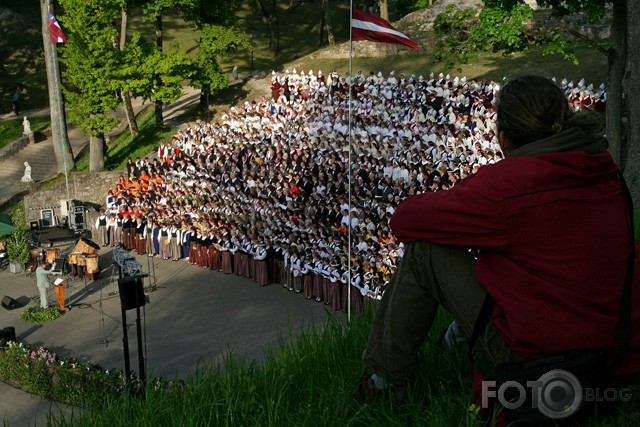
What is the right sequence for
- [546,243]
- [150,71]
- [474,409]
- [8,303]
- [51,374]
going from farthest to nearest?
[150,71] < [8,303] < [51,374] < [474,409] < [546,243]

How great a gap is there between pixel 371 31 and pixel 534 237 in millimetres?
9423

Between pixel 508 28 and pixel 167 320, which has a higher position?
pixel 508 28

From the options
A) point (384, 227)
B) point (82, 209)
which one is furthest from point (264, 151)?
point (384, 227)

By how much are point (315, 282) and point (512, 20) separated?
8.10 meters

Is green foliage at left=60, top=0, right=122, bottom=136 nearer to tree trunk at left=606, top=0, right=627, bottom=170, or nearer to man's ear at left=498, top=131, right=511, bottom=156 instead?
tree trunk at left=606, top=0, right=627, bottom=170

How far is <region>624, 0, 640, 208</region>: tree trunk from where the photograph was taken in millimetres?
14883

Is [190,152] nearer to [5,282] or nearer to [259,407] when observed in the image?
[5,282]

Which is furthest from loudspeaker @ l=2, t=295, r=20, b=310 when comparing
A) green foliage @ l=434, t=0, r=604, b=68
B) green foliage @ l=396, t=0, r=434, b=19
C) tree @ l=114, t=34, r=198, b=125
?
green foliage @ l=396, t=0, r=434, b=19

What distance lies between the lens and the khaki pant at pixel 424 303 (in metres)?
3.50

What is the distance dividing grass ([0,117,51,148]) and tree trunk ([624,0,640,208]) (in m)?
28.4

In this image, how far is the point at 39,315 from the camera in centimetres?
1950

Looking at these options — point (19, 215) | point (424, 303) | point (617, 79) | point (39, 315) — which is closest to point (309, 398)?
point (424, 303)

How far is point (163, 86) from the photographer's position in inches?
1213

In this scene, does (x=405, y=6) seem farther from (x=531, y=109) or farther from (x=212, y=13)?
(x=531, y=109)
